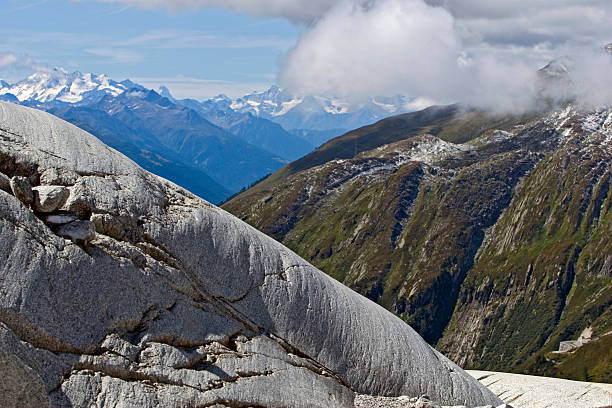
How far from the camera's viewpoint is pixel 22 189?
17.5 m

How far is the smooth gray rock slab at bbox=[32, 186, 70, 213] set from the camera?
17.7 m

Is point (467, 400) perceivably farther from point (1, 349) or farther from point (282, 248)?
point (1, 349)

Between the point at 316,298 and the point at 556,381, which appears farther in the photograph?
the point at 556,381

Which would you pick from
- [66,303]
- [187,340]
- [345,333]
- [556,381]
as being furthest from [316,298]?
[556,381]

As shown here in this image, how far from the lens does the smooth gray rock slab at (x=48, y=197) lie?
58.1ft

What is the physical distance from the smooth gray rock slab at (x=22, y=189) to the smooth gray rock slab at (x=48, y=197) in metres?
0.19

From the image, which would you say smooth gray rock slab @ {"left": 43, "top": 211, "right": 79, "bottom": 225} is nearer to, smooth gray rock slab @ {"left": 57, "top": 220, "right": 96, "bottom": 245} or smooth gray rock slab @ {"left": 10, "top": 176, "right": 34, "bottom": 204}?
smooth gray rock slab @ {"left": 57, "top": 220, "right": 96, "bottom": 245}

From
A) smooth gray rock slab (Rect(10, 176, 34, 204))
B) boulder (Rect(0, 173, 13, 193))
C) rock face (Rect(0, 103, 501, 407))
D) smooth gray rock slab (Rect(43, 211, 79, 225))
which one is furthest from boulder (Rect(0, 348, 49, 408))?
boulder (Rect(0, 173, 13, 193))

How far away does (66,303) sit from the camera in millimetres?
16844

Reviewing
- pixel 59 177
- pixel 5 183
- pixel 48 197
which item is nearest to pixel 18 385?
pixel 48 197

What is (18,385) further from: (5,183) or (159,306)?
(5,183)

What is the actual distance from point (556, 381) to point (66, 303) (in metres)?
27.0

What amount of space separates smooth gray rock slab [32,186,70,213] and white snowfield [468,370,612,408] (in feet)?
73.5

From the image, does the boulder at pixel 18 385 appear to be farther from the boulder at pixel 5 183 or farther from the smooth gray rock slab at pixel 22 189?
the boulder at pixel 5 183
